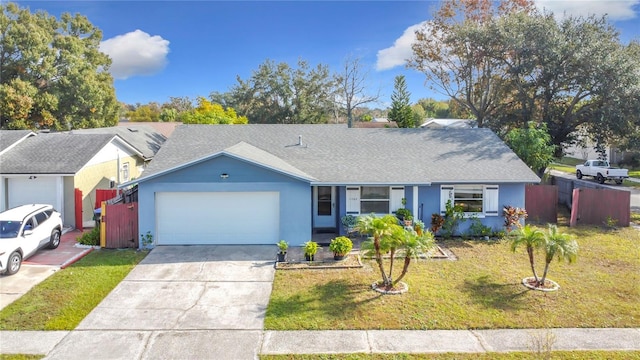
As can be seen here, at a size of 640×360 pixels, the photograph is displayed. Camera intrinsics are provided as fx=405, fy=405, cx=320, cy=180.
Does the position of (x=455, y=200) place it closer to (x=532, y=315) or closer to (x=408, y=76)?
(x=532, y=315)

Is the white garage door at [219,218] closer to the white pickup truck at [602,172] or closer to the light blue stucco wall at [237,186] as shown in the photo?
the light blue stucco wall at [237,186]

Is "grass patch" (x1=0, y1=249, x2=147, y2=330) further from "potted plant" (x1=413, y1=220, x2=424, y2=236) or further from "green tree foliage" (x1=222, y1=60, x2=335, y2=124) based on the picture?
"green tree foliage" (x1=222, y1=60, x2=335, y2=124)

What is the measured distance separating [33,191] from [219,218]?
898 cm

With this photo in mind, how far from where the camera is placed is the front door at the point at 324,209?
1700 centimetres

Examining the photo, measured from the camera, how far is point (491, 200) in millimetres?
16469

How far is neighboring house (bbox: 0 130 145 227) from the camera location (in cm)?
1716

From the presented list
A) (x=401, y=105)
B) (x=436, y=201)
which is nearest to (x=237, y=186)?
(x=436, y=201)

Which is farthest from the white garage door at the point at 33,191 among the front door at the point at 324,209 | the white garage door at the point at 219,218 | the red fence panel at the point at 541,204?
the red fence panel at the point at 541,204


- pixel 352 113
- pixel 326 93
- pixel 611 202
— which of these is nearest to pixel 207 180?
pixel 611 202

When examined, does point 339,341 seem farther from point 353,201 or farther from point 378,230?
point 353,201

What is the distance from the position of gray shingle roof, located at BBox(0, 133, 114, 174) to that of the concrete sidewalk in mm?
10596

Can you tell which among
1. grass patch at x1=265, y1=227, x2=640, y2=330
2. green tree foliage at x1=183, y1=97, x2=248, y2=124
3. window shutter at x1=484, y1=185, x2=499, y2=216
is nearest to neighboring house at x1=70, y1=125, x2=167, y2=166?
green tree foliage at x1=183, y1=97, x2=248, y2=124

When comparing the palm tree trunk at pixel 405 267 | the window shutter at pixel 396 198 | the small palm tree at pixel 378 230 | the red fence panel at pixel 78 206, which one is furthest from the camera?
the red fence panel at pixel 78 206

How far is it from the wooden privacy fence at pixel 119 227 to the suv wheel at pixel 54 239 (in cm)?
160
